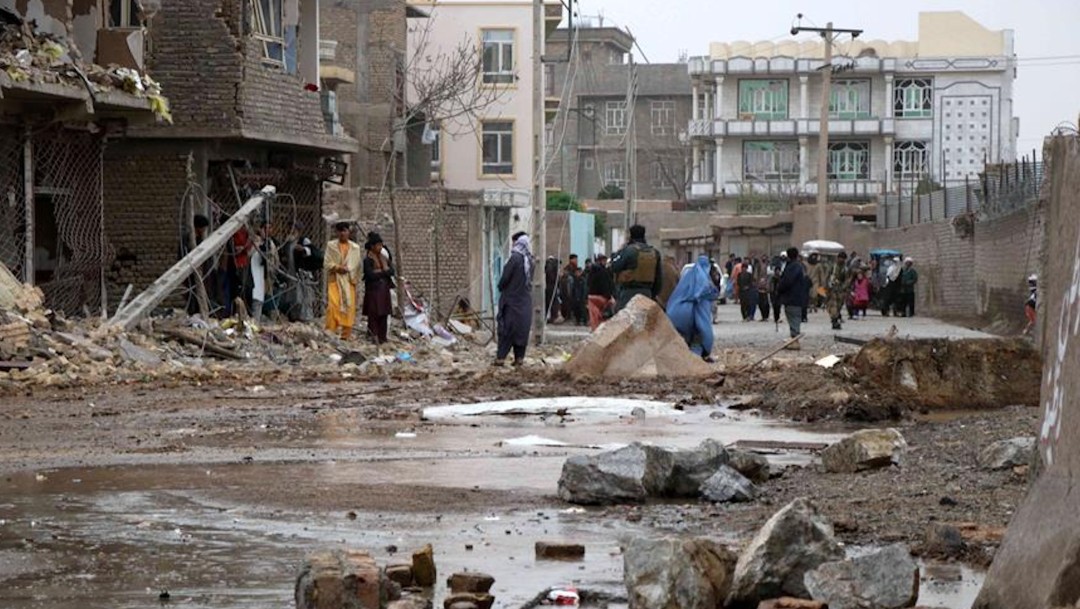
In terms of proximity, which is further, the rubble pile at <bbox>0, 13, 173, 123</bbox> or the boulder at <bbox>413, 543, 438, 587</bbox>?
the rubble pile at <bbox>0, 13, 173, 123</bbox>

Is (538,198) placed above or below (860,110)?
below

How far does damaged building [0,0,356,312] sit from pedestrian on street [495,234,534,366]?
6.29 meters

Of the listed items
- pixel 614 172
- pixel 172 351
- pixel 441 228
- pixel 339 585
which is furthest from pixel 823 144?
pixel 614 172

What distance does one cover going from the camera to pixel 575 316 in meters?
44.9

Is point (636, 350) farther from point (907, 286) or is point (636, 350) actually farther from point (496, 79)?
point (496, 79)

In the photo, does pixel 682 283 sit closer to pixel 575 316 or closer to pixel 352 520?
pixel 352 520

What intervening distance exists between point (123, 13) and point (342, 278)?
246 inches

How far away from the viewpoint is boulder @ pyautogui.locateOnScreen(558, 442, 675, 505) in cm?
889

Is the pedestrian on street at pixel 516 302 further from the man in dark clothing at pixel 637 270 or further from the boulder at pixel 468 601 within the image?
the boulder at pixel 468 601

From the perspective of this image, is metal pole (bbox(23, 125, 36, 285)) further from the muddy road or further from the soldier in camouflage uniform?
the soldier in camouflage uniform

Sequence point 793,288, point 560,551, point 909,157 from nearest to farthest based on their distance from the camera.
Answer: point 560,551 → point 793,288 → point 909,157

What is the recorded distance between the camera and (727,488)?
8.95 m

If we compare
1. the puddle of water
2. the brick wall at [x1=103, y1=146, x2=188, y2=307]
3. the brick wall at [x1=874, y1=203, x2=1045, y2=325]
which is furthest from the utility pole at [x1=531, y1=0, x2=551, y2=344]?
the puddle of water

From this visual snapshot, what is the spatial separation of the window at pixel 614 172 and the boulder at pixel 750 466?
102m
